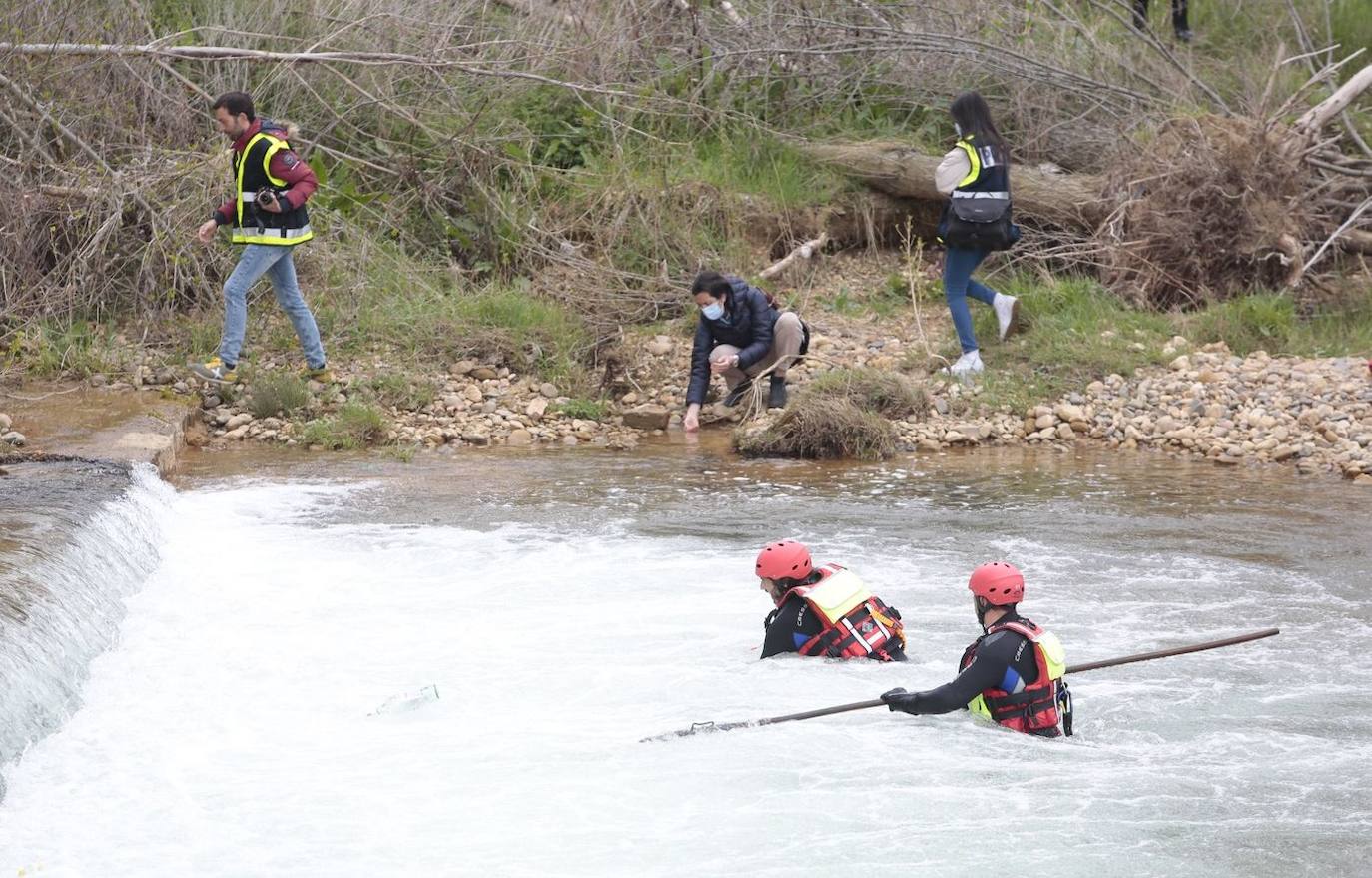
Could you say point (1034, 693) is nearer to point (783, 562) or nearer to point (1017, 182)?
point (783, 562)

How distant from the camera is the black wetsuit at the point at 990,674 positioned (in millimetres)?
5215

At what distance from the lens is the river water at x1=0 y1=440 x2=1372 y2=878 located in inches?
185

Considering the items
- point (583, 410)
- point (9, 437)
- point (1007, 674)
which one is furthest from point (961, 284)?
point (9, 437)

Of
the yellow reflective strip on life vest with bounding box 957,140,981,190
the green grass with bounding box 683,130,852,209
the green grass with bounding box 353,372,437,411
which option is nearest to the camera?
the yellow reflective strip on life vest with bounding box 957,140,981,190

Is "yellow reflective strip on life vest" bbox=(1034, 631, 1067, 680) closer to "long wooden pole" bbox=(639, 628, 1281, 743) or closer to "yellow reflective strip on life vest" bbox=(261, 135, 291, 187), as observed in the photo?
"long wooden pole" bbox=(639, 628, 1281, 743)

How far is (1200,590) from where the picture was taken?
716 cm

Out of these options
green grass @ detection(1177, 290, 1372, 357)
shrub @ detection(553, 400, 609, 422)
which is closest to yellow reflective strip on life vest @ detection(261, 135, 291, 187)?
shrub @ detection(553, 400, 609, 422)

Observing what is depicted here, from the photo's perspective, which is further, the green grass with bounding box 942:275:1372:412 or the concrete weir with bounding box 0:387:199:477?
the green grass with bounding box 942:275:1372:412

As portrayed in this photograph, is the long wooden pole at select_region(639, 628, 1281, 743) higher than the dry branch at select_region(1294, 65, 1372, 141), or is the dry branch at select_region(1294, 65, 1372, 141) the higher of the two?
the dry branch at select_region(1294, 65, 1372, 141)

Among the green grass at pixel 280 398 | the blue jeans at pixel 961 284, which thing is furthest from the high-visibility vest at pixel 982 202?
the green grass at pixel 280 398

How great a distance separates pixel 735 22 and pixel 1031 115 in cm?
263

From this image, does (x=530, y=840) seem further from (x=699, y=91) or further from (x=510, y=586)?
(x=699, y=91)

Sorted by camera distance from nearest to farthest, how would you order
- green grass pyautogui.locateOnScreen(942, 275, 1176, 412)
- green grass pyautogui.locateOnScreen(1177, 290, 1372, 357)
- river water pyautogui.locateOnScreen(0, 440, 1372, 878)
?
river water pyautogui.locateOnScreen(0, 440, 1372, 878), green grass pyautogui.locateOnScreen(942, 275, 1176, 412), green grass pyautogui.locateOnScreen(1177, 290, 1372, 357)

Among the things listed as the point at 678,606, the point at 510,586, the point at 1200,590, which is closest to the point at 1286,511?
the point at 1200,590
